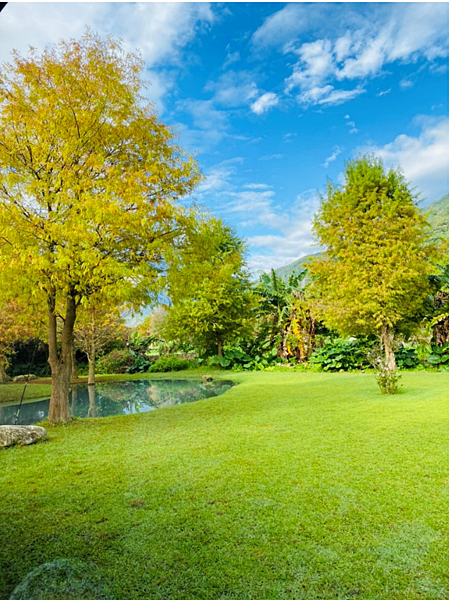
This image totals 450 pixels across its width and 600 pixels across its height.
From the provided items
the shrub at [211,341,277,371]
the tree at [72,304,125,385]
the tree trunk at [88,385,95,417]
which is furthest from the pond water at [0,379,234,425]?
the shrub at [211,341,277,371]

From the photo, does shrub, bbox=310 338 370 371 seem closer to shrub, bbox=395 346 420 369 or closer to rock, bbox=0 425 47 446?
shrub, bbox=395 346 420 369

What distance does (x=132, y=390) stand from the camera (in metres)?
17.2

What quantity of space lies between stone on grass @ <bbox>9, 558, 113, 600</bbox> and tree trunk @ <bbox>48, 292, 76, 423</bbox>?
18.7 ft

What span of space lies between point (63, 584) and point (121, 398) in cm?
1329

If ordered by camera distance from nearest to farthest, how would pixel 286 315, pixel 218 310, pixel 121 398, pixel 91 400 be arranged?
pixel 91 400, pixel 121 398, pixel 218 310, pixel 286 315

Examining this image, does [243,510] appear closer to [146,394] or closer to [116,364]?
[146,394]

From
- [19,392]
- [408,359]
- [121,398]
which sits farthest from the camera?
[408,359]

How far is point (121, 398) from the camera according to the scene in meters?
14.9

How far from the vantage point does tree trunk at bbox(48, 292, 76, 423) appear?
7.74m

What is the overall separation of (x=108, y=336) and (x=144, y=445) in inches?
595

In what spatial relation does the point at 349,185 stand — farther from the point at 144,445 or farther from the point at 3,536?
the point at 3,536

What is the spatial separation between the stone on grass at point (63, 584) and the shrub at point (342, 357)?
16571 millimetres

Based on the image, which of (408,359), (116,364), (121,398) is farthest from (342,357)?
(116,364)

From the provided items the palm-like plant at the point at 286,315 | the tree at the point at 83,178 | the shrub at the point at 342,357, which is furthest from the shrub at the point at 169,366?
the tree at the point at 83,178
